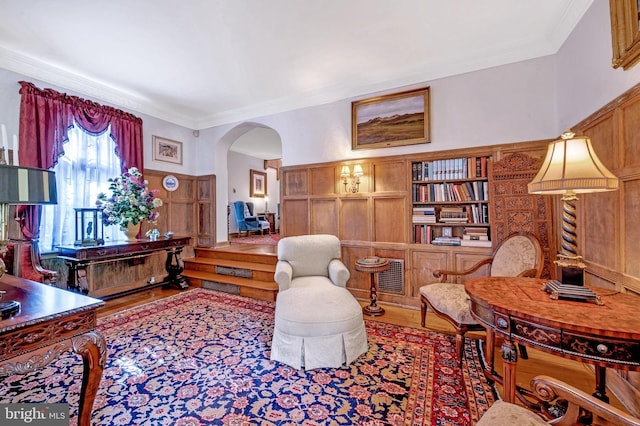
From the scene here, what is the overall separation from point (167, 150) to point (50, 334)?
4.23 m

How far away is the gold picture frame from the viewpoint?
160cm

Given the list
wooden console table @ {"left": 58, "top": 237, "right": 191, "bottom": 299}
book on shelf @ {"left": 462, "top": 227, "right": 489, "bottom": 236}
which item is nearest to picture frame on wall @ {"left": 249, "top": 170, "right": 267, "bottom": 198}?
wooden console table @ {"left": 58, "top": 237, "right": 191, "bottom": 299}

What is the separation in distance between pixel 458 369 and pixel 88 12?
14.0ft

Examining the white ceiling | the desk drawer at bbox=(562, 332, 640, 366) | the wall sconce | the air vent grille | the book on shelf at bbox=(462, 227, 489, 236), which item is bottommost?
the air vent grille

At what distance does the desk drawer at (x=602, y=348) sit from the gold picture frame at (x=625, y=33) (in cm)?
167

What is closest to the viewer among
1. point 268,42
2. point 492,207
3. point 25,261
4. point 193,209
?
point 25,261

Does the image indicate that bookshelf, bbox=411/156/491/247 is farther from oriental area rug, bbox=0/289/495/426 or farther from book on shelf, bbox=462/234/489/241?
oriental area rug, bbox=0/289/495/426

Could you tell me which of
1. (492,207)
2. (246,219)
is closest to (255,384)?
(492,207)

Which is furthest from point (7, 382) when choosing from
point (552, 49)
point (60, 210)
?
point (552, 49)

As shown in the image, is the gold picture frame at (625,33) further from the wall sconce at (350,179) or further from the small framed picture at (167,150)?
the small framed picture at (167,150)

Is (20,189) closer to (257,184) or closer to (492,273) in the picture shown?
(492,273)

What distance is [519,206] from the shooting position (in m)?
2.87

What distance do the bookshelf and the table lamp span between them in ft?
5.41

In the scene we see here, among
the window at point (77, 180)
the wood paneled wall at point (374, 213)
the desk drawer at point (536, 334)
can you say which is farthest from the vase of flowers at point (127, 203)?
the desk drawer at point (536, 334)
